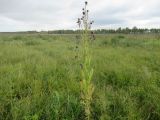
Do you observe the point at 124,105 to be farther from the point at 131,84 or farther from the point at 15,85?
the point at 15,85

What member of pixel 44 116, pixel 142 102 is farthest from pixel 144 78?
pixel 44 116

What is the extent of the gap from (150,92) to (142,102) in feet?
1.28

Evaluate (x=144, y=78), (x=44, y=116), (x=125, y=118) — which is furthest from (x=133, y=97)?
(x=44, y=116)

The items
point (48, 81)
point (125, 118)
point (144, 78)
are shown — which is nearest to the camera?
point (125, 118)

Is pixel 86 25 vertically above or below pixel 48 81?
above

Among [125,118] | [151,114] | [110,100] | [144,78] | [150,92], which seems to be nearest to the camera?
[125,118]

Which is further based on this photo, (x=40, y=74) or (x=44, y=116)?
(x=40, y=74)

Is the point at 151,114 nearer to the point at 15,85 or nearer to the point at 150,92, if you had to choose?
the point at 150,92

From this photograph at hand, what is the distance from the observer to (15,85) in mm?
4617

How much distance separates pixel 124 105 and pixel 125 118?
1.04 ft

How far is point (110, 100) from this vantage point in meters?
4.10

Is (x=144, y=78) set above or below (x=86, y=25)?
below

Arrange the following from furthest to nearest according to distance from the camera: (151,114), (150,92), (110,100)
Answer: (150,92)
(110,100)
(151,114)

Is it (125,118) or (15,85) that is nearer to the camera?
(125,118)
